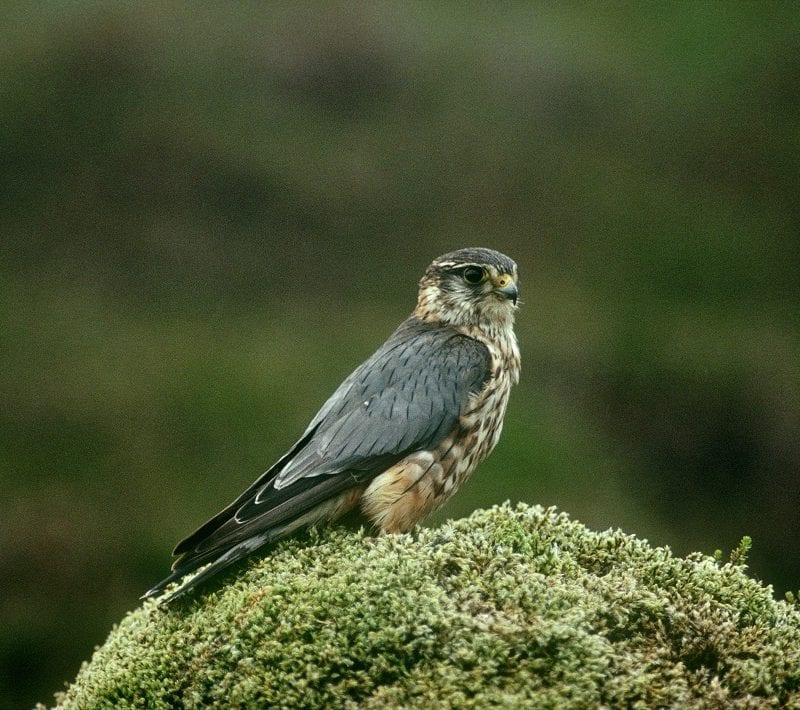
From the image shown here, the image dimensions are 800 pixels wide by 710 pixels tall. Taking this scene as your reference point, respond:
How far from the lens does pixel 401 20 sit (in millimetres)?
18266

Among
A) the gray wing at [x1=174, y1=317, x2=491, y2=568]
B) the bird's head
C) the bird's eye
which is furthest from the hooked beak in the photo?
the gray wing at [x1=174, y1=317, x2=491, y2=568]

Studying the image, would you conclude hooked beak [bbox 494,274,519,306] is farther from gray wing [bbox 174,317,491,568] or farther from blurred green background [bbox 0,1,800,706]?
blurred green background [bbox 0,1,800,706]

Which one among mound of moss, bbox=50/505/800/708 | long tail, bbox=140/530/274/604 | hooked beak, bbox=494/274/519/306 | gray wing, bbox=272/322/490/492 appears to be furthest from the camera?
hooked beak, bbox=494/274/519/306

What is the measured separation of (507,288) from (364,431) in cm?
137

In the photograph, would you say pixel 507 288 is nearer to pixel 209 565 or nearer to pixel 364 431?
pixel 364 431

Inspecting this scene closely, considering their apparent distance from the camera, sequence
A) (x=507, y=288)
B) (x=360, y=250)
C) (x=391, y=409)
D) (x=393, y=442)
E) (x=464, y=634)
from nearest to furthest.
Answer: (x=464, y=634) → (x=393, y=442) → (x=391, y=409) → (x=507, y=288) → (x=360, y=250)

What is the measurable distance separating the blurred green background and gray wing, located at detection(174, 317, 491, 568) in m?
5.17

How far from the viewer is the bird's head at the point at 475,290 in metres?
5.87

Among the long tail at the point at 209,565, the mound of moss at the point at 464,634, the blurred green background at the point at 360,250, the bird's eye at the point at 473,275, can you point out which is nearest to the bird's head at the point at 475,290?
the bird's eye at the point at 473,275

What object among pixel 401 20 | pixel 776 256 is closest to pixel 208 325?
pixel 401 20

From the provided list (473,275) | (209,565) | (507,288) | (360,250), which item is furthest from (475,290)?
(360,250)

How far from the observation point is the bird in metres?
4.51

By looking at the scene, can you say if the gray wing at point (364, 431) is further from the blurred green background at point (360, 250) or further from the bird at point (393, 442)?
the blurred green background at point (360, 250)

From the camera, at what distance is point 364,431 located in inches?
195
